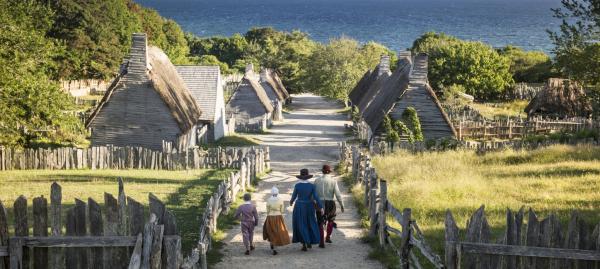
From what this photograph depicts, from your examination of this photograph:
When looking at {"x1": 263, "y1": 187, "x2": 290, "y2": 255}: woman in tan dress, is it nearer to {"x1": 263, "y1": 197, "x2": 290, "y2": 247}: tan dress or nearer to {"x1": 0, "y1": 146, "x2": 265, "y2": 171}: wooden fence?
{"x1": 263, "y1": 197, "x2": 290, "y2": 247}: tan dress

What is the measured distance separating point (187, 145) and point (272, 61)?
5826 cm

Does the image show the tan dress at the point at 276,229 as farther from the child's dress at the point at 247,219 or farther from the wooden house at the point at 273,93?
the wooden house at the point at 273,93

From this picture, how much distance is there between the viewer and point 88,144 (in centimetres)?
3969

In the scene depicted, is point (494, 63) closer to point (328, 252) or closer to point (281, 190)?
point (281, 190)

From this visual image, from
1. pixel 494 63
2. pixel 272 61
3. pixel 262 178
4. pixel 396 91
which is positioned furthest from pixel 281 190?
pixel 272 61

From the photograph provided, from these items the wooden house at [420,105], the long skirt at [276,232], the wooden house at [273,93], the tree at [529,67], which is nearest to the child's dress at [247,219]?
the long skirt at [276,232]

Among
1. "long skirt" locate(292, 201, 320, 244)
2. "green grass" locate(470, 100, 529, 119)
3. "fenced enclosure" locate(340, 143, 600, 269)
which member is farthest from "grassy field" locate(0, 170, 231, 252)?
"green grass" locate(470, 100, 529, 119)

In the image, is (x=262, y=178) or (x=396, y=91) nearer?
(x=262, y=178)

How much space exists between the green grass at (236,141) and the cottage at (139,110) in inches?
257

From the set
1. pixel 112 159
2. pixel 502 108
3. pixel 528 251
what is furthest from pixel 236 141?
pixel 528 251

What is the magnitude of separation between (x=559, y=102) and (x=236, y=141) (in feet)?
77.4

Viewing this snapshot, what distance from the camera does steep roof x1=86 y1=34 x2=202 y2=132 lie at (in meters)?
35.0

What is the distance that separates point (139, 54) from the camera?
115 ft

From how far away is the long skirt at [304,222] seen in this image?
48.0 feet
